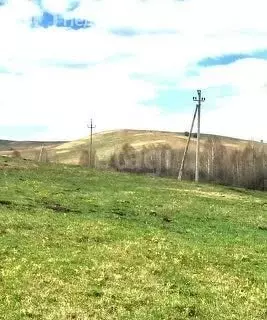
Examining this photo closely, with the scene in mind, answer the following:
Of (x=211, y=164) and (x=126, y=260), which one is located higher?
(x=211, y=164)

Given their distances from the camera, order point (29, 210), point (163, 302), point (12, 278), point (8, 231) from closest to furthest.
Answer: point (163, 302) → point (12, 278) → point (8, 231) → point (29, 210)

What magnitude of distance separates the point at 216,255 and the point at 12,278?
10.1 m

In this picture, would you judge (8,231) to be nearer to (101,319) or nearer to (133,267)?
(133,267)

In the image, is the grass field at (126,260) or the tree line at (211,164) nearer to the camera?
the grass field at (126,260)

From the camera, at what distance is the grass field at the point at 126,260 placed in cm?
1759

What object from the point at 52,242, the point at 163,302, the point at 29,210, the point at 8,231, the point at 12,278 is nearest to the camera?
the point at 163,302

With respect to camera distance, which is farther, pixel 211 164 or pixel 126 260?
pixel 211 164

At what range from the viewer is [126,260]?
75.8 feet

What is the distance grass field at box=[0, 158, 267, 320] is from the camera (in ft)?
57.7

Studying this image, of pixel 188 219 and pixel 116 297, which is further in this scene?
pixel 188 219

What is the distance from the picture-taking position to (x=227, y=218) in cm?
3991

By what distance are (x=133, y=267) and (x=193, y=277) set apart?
239cm

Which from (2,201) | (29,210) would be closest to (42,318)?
(29,210)

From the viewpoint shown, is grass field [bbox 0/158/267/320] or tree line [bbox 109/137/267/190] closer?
grass field [bbox 0/158/267/320]
